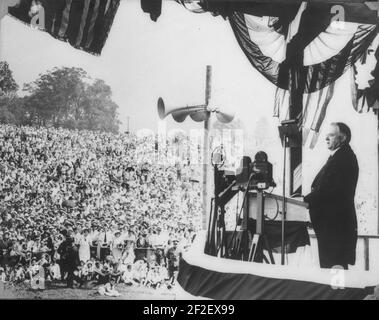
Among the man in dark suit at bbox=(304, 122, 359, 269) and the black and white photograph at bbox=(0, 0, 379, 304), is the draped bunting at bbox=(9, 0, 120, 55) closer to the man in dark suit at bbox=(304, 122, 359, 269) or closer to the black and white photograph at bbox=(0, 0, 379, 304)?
the black and white photograph at bbox=(0, 0, 379, 304)

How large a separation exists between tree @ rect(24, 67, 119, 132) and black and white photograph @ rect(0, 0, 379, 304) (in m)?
0.01

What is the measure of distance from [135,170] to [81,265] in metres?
0.97

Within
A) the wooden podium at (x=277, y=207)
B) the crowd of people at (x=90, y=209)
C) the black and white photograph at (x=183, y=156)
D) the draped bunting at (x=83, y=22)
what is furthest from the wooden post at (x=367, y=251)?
the draped bunting at (x=83, y=22)

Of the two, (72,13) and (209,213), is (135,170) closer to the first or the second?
(209,213)

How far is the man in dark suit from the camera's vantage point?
4930mm

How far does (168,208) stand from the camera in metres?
4.89

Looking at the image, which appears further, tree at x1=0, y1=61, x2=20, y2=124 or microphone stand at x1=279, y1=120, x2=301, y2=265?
microphone stand at x1=279, y1=120, x2=301, y2=265

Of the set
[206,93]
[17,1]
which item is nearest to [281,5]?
[206,93]

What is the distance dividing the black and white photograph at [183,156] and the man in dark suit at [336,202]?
13 mm

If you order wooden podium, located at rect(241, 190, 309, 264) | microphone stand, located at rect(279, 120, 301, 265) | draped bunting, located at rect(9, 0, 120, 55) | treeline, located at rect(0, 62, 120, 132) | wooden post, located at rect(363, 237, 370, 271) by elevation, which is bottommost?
wooden post, located at rect(363, 237, 370, 271)

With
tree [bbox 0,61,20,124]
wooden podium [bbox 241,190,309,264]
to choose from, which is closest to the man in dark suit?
wooden podium [bbox 241,190,309,264]

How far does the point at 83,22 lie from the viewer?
4.89 meters

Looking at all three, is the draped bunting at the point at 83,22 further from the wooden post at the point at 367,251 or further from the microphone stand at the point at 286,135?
the wooden post at the point at 367,251
